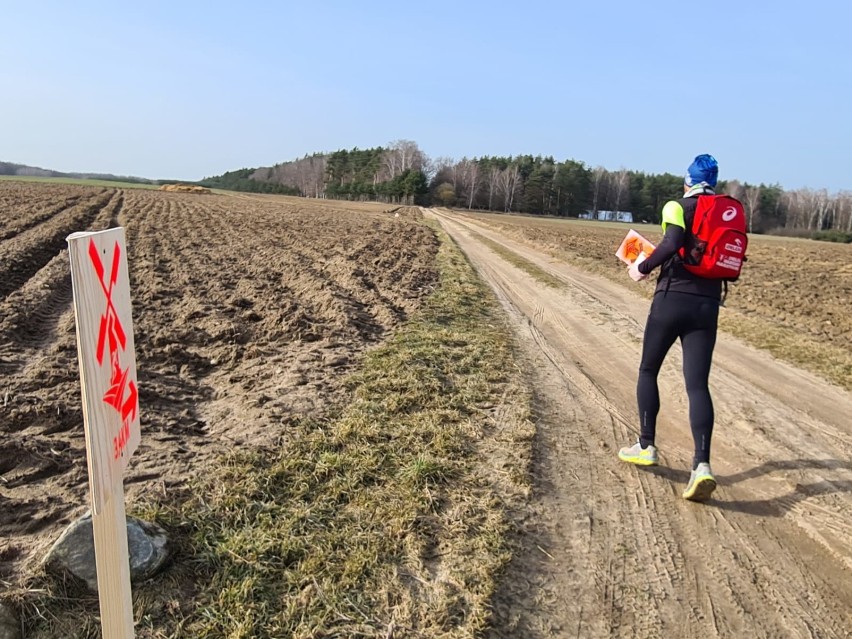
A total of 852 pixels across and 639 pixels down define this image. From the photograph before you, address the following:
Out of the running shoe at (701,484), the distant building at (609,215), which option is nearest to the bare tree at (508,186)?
the distant building at (609,215)

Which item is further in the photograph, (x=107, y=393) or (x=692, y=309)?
(x=692, y=309)

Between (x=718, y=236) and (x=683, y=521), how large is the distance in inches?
75.1

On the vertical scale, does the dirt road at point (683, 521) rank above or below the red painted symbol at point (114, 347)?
below

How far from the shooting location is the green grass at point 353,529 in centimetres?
259

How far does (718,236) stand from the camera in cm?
374

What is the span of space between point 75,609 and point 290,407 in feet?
8.23

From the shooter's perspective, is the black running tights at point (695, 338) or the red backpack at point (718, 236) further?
the black running tights at point (695, 338)

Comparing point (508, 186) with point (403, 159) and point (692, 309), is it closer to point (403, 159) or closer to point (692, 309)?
point (403, 159)

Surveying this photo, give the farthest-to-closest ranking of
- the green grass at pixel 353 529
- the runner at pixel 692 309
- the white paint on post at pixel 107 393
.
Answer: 1. the runner at pixel 692 309
2. the green grass at pixel 353 529
3. the white paint on post at pixel 107 393

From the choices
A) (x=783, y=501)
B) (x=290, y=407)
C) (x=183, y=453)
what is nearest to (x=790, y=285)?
(x=783, y=501)

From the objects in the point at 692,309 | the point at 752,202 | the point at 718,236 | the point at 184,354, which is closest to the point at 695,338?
the point at 692,309

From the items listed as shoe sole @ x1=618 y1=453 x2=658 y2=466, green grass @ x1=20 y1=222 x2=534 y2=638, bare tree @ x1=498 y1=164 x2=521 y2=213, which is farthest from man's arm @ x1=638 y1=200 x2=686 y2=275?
bare tree @ x1=498 y1=164 x2=521 y2=213

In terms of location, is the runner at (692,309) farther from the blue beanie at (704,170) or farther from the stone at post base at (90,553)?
the stone at post base at (90,553)

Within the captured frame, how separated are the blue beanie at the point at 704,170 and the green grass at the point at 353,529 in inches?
93.9
